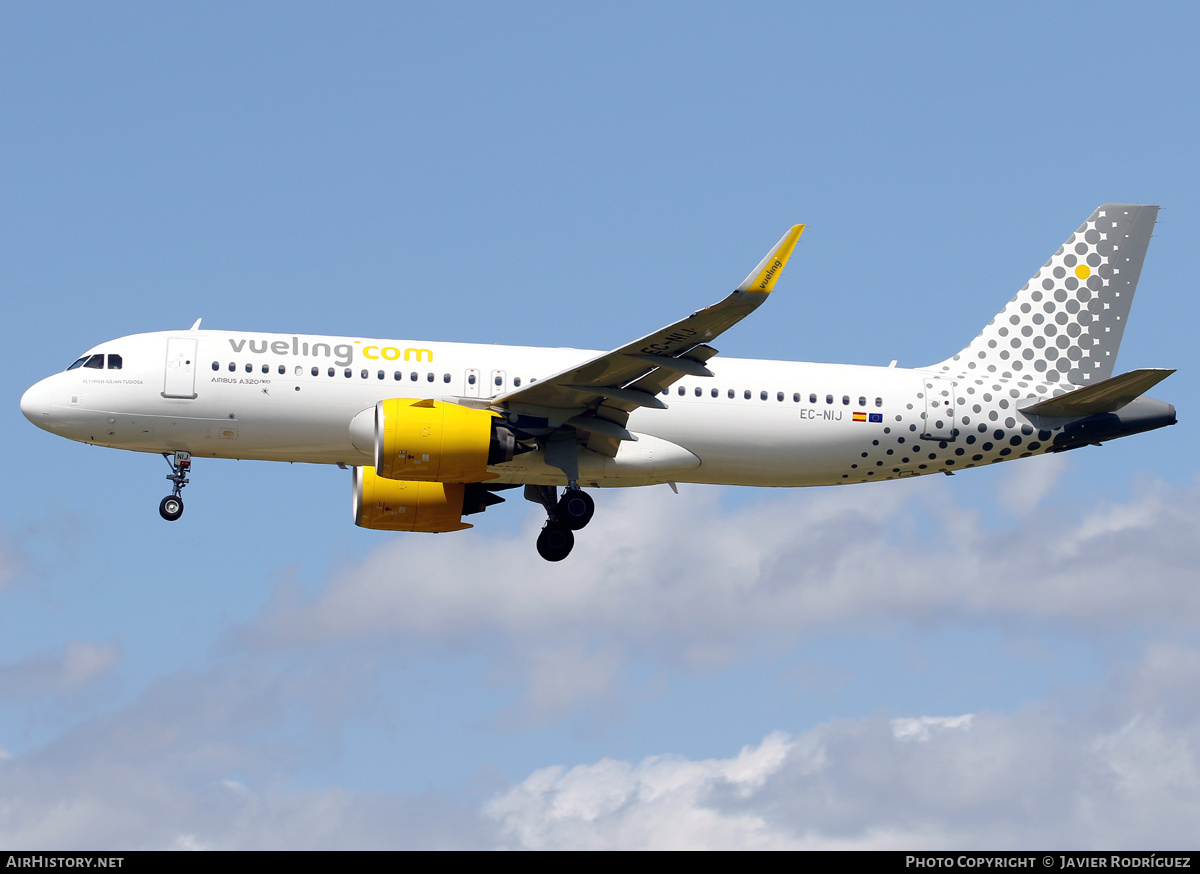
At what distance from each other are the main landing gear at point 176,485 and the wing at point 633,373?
733 cm

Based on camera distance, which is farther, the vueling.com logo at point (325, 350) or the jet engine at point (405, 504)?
the jet engine at point (405, 504)

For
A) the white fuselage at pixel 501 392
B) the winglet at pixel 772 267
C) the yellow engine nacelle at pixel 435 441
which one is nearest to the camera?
the winglet at pixel 772 267

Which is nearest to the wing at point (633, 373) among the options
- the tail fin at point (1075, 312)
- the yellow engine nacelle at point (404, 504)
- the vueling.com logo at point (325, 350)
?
the vueling.com logo at point (325, 350)

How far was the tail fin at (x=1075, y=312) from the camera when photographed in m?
38.8

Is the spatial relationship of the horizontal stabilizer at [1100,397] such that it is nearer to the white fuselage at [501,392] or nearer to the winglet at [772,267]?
the white fuselage at [501,392]

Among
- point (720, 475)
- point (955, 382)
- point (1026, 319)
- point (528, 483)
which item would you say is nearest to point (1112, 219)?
point (1026, 319)

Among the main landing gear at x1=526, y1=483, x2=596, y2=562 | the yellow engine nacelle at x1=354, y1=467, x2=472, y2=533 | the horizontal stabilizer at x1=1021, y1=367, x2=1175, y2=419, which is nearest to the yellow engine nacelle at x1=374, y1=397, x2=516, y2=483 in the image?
the main landing gear at x1=526, y1=483, x2=596, y2=562

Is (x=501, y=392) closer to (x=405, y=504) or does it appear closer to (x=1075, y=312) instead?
(x=405, y=504)

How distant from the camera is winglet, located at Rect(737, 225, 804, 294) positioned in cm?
2881

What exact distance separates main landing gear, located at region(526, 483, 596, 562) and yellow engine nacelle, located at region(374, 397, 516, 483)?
93.4 inches

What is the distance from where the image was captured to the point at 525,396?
3316 cm

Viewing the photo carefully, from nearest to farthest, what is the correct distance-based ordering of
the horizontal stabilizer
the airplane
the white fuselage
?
1. the airplane
2. the white fuselage
3. the horizontal stabilizer

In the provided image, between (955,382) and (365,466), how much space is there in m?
14.8

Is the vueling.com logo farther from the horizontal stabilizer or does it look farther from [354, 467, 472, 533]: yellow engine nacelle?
the horizontal stabilizer
